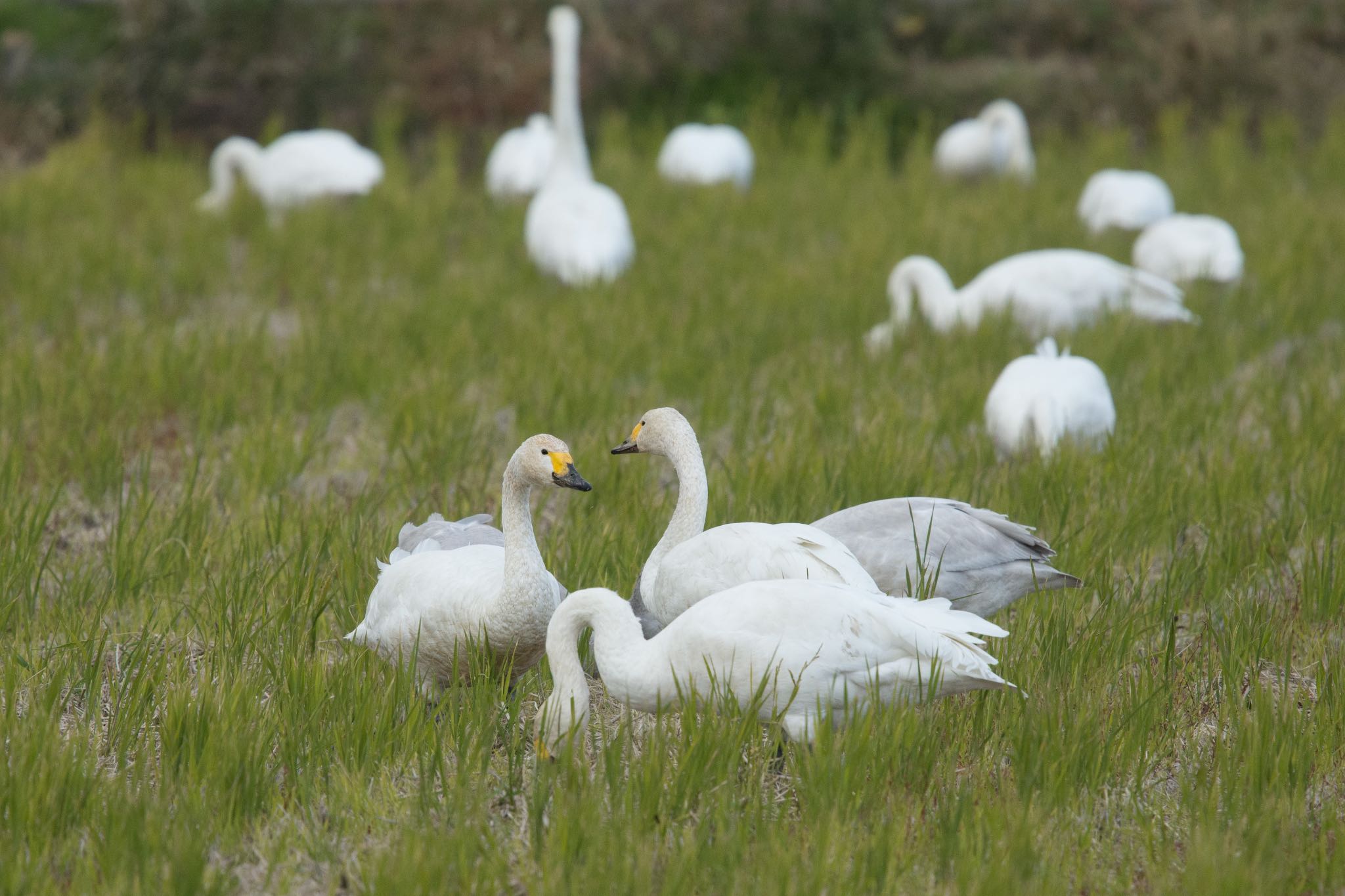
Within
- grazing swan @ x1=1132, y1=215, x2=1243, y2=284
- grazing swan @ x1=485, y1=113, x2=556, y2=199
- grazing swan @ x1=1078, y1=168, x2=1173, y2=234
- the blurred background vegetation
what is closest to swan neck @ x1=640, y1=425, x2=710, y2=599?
grazing swan @ x1=1132, y1=215, x2=1243, y2=284

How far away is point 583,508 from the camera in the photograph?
4.86 m

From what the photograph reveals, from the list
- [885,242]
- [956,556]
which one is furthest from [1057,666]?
[885,242]

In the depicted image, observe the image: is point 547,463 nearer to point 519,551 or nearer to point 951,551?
point 519,551

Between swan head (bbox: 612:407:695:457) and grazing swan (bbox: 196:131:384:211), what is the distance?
273 inches

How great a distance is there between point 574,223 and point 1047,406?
3.93 meters

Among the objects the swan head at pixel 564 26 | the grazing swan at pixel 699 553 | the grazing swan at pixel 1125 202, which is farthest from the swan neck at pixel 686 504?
the swan head at pixel 564 26

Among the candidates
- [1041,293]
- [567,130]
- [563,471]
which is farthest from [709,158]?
[563,471]

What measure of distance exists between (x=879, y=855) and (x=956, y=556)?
1321 millimetres

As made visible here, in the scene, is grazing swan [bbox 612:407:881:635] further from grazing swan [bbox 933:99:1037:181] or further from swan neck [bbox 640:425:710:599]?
grazing swan [bbox 933:99:1037:181]

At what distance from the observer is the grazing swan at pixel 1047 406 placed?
209 inches

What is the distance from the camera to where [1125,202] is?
32.6 ft

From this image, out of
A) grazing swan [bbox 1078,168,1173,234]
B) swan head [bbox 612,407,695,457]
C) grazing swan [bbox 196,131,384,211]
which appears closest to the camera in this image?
swan head [bbox 612,407,695,457]

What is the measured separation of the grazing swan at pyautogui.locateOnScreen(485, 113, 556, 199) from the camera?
11.5 m

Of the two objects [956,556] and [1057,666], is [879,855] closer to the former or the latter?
[1057,666]
